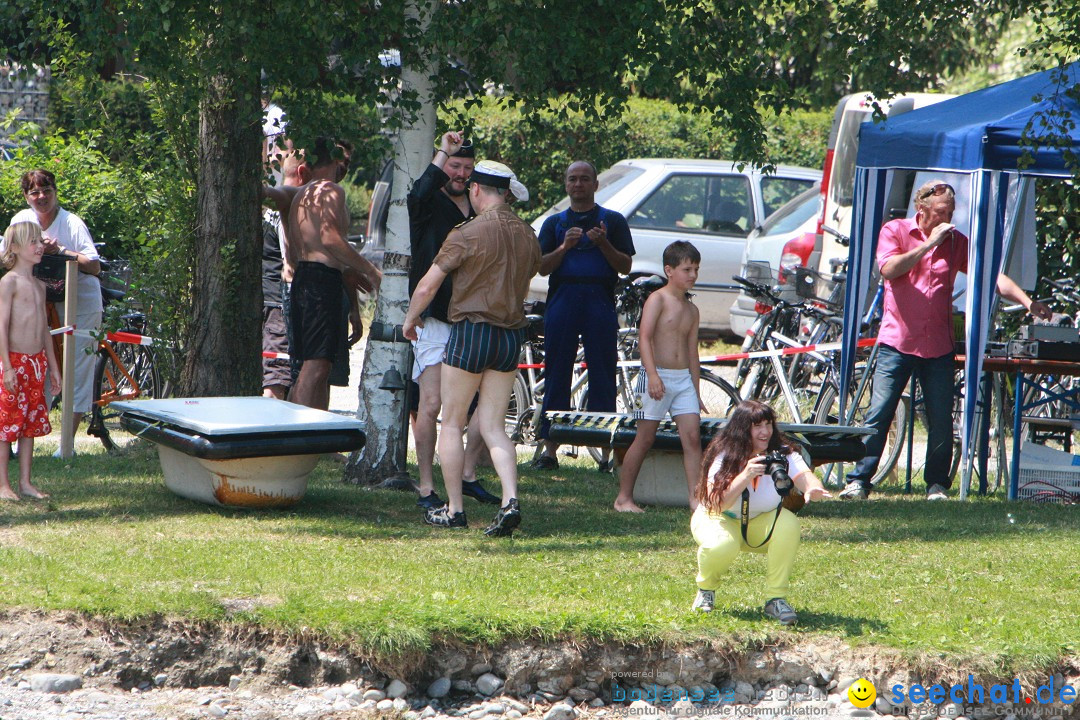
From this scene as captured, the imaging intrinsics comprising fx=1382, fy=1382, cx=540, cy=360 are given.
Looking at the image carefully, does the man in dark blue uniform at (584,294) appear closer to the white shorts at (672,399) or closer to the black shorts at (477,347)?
the white shorts at (672,399)

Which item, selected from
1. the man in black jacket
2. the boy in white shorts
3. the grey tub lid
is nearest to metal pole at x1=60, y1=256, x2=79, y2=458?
the grey tub lid

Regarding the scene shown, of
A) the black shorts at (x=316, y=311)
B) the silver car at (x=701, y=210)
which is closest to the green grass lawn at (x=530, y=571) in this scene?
the black shorts at (x=316, y=311)

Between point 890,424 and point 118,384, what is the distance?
213 inches

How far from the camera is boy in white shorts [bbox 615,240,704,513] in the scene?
7.50 metres

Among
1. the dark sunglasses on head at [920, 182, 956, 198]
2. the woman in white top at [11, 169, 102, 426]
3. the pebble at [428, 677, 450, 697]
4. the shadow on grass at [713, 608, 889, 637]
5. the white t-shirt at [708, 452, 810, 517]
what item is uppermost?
the dark sunglasses on head at [920, 182, 956, 198]

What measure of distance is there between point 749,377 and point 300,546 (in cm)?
476

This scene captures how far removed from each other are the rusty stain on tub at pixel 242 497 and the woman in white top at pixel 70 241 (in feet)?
5.96

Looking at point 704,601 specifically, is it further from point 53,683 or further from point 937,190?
point 937,190

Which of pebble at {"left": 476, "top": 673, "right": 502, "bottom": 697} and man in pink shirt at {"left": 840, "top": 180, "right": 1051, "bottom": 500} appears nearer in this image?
pebble at {"left": 476, "top": 673, "right": 502, "bottom": 697}

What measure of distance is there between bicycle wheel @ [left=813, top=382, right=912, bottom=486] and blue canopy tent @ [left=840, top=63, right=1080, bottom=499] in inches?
28.1

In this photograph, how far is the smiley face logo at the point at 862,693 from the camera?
193 inches

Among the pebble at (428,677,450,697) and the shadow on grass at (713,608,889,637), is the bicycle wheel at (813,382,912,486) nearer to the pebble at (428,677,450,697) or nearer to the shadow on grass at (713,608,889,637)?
the shadow on grass at (713,608,889,637)

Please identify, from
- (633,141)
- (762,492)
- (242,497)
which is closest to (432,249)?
(242,497)

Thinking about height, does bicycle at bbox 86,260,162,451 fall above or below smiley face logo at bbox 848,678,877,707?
above
